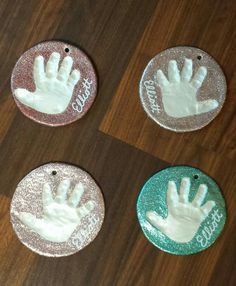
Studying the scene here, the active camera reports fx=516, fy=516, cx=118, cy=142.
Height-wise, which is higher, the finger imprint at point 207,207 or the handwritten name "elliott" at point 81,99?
the handwritten name "elliott" at point 81,99

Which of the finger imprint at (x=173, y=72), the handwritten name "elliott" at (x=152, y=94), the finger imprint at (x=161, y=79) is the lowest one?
the handwritten name "elliott" at (x=152, y=94)

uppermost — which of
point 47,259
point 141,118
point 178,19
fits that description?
point 178,19

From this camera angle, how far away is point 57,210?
80 cm

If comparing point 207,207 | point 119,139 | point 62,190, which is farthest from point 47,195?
point 207,207

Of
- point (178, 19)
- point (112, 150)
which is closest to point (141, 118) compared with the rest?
point (112, 150)

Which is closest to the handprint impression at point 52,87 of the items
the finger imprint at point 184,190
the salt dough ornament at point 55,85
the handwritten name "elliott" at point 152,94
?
the salt dough ornament at point 55,85

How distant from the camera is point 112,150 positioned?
2.71ft

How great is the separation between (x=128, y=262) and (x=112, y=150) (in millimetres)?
177

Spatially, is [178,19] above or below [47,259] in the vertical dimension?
above

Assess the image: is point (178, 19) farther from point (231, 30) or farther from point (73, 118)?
point (73, 118)

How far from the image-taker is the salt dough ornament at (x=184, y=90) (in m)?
0.81

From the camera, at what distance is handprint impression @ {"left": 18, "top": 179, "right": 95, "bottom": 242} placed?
80cm

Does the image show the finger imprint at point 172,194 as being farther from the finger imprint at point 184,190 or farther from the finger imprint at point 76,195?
the finger imprint at point 76,195

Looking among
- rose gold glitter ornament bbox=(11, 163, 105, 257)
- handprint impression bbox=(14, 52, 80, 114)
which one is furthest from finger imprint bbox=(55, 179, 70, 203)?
handprint impression bbox=(14, 52, 80, 114)
